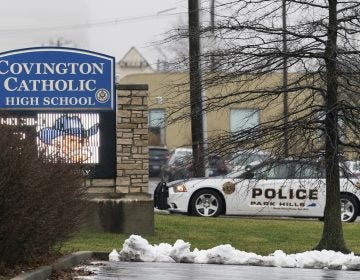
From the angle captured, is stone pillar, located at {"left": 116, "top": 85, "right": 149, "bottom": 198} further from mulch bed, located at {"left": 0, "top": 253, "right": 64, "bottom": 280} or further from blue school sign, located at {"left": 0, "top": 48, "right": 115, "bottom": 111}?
mulch bed, located at {"left": 0, "top": 253, "right": 64, "bottom": 280}

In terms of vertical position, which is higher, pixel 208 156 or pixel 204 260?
pixel 208 156

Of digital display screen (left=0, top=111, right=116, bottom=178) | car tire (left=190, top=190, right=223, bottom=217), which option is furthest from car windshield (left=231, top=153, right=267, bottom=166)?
car tire (left=190, top=190, right=223, bottom=217)

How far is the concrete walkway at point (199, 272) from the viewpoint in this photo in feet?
32.4

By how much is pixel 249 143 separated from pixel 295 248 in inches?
106

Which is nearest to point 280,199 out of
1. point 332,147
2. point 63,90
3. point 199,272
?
point 63,90

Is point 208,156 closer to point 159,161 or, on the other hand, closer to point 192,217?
point 192,217

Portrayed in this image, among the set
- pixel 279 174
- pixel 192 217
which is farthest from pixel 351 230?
pixel 192 217

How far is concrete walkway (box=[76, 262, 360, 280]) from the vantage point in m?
9.88

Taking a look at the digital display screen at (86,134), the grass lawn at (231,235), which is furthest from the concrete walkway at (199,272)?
the digital display screen at (86,134)

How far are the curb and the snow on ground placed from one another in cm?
34

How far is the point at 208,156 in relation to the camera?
12266mm

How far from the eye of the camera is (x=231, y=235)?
1506 centimetres

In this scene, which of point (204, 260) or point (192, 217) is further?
point (192, 217)

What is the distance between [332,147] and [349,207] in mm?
7153
